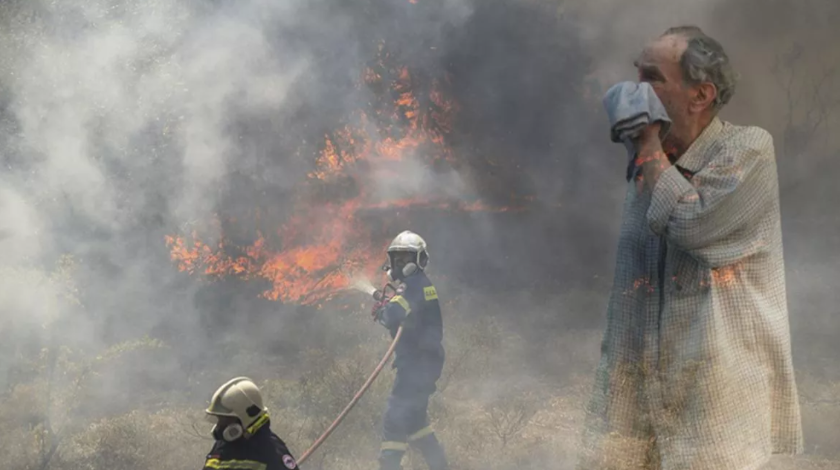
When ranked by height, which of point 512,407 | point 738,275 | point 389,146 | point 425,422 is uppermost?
point 389,146

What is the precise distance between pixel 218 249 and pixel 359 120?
2.44 meters

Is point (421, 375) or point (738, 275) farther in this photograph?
point (421, 375)

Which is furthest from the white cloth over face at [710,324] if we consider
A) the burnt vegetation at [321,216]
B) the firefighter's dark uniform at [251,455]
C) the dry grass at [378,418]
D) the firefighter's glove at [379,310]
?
the burnt vegetation at [321,216]

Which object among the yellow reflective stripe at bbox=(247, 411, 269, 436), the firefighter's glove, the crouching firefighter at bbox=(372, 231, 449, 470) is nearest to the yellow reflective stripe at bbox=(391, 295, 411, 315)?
the crouching firefighter at bbox=(372, 231, 449, 470)

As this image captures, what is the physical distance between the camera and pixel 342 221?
10094mm

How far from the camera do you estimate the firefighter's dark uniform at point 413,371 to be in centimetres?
562

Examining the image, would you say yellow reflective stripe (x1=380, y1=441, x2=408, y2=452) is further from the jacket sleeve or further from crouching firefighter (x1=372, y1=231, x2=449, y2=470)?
the jacket sleeve

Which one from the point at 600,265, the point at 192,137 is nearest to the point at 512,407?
the point at 600,265

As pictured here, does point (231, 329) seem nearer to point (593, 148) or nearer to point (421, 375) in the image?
point (421, 375)

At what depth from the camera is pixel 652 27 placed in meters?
9.47

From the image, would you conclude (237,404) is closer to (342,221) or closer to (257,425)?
(257,425)

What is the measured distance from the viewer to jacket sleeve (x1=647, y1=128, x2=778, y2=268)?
6.49 feet

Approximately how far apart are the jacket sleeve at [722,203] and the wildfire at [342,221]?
7.58m

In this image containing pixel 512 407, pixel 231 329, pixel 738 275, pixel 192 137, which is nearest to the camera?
pixel 738 275
